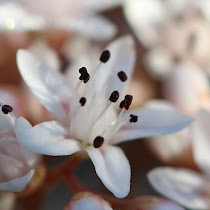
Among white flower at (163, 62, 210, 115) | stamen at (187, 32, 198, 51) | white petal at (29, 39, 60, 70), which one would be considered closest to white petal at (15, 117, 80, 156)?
white petal at (29, 39, 60, 70)

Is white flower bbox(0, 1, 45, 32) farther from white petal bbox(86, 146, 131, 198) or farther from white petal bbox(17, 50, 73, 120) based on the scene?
white petal bbox(86, 146, 131, 198)

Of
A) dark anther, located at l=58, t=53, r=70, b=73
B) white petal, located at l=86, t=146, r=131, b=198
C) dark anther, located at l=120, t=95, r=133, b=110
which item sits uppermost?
dark anther, located at l=120, t=95, r=133, b=110

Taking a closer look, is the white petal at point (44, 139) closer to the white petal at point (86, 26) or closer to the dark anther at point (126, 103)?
the dark anther at point (126, 103)

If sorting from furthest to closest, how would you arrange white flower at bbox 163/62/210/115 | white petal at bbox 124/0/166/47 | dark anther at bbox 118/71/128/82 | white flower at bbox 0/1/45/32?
1. white petal at bbox 124/0/166/47
2. white flower at bbox 163/62/210/115
3. white flower at bbox 0/1/45/32
4. dark anther at bbox 118/71/128/82

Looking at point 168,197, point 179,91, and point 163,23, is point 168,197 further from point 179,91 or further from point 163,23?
point 163,23

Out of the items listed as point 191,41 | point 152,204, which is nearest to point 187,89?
point 191,41

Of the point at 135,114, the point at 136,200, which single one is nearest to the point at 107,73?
the point at 135,114

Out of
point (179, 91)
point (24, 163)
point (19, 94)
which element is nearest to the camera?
point (24, 163)

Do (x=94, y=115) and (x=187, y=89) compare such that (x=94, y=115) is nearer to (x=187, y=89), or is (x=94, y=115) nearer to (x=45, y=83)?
(x=45, y=83)
